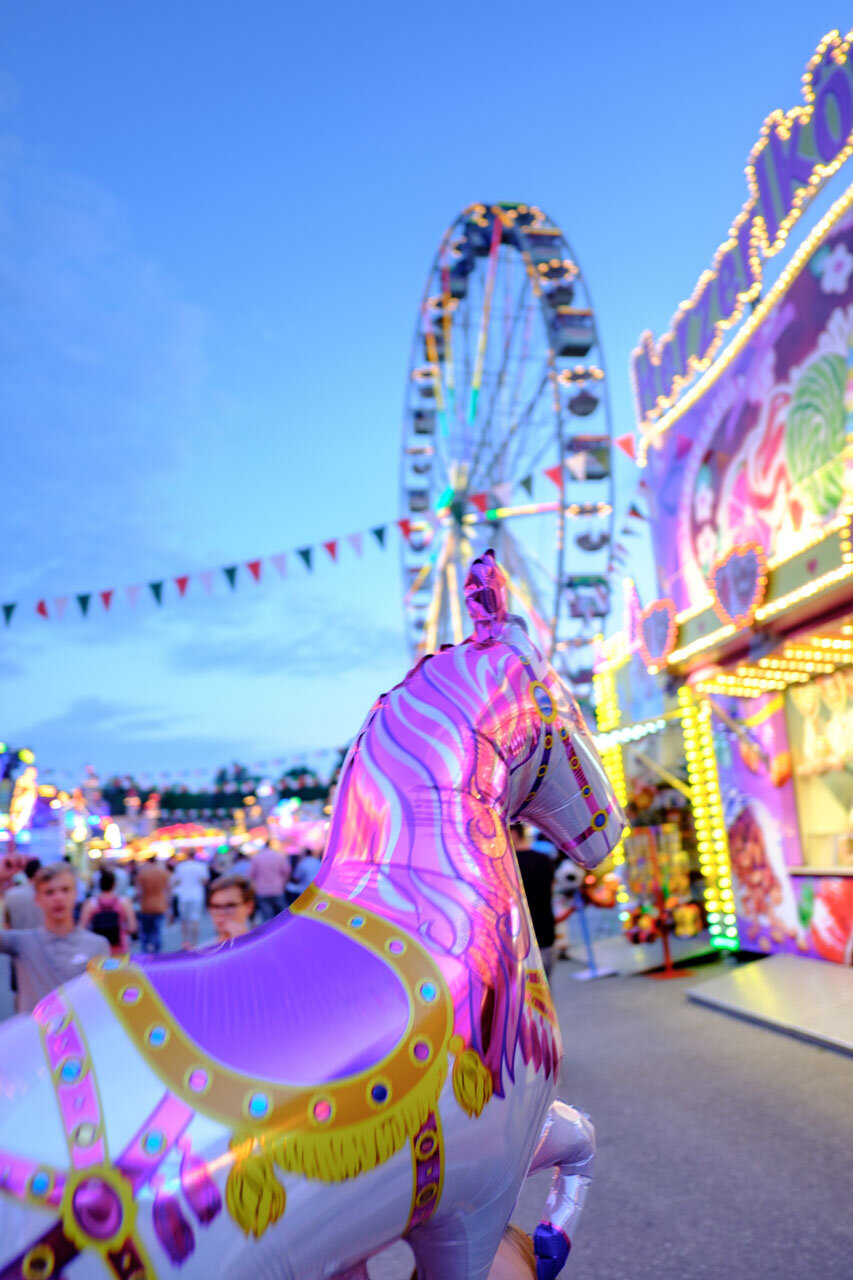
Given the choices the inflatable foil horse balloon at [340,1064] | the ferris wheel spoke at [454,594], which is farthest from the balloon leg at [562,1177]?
the ferris wheel spoke at [454,594]

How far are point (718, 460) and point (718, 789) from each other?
312 cm

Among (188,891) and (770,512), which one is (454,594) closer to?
(188,891)

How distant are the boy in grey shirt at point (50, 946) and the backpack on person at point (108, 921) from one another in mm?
1630

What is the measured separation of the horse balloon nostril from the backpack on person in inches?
179

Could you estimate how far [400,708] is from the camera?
1697 mm

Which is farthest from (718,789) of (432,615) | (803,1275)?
(432,615)

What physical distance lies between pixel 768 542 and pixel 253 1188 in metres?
7.84

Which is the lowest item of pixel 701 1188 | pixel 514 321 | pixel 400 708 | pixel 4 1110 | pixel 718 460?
pixel 701 1188

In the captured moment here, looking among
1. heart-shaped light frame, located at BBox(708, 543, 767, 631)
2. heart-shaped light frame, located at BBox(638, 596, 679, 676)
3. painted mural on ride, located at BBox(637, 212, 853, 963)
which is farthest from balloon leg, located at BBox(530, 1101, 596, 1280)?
heart-shaped light frame, located at BBox(638, 596, 679, 676)

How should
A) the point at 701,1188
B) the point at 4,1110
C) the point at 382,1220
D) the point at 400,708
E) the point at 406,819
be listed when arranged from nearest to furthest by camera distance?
the point at 4,1110, the point at 382,1220, the point at 406,819, the point at 400,708, the point at 701,1188

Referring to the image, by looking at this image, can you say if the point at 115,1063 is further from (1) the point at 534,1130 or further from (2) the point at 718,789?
(2) the point at 718,789

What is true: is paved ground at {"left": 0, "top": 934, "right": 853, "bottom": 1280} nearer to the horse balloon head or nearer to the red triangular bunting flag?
the horse balloon head

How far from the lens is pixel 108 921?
18.4 ft

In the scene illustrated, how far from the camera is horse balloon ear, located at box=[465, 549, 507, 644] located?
1831 millimetres
